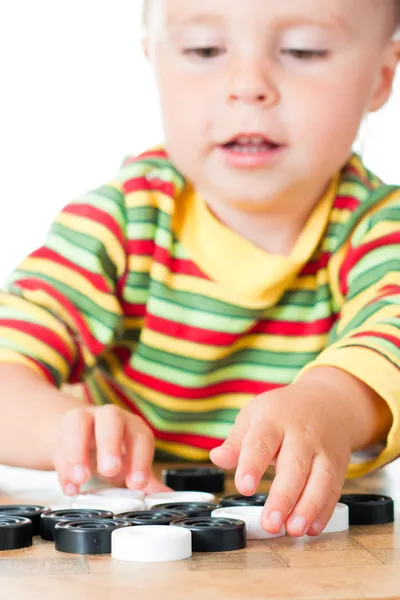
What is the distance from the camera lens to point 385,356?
2.54 ft

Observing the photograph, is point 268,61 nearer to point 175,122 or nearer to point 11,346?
point 175,122

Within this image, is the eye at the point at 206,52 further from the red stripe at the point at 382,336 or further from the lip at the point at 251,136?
the red stripe at the point at 382,336

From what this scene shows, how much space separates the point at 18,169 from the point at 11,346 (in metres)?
1.24

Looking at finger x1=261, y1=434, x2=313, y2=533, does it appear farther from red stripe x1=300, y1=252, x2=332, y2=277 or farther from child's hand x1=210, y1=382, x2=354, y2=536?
red stripe x1=300, y1=252, x2=332, y2=277

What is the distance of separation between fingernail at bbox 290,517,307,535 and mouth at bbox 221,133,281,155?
392 mm

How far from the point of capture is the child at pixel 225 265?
771 millimetres

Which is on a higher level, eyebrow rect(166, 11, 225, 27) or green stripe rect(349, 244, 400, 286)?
eyebrow rect(166, 11, 225, 27)

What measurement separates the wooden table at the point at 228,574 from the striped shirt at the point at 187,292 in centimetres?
42

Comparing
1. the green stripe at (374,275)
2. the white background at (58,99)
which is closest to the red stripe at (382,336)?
the green stripe at (374,275)

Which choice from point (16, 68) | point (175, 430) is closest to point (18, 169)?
point (16, 68)

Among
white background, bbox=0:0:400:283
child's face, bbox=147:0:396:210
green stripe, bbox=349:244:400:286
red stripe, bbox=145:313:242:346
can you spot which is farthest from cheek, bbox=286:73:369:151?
white background, bbox=0:0:400:283

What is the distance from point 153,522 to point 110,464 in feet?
0.30

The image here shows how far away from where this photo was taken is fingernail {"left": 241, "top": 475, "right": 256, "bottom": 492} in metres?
0.55

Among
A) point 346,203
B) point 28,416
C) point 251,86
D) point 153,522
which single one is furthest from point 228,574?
→ point 346,203
